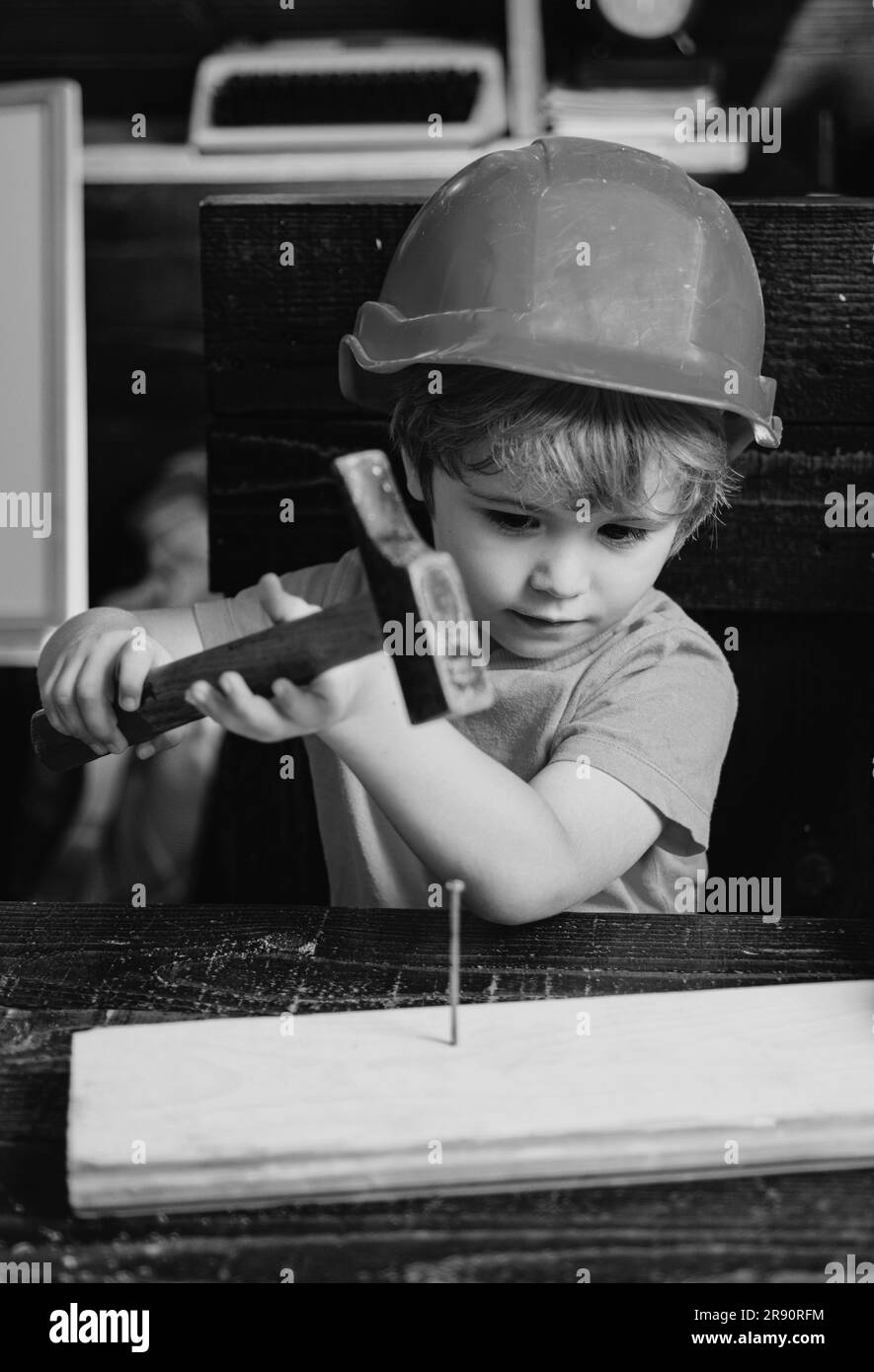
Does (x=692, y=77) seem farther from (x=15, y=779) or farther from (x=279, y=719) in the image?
(x=279, y=719)

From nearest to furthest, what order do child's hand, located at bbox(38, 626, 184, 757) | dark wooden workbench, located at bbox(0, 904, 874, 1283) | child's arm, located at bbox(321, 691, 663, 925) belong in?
dark wooden workbench, located at bbox(0, 904, 874, 1283) < child's arm, located at bbox(321, 691, 663, 925) < child's hand, located at bbox(38, 626, 184, 757)

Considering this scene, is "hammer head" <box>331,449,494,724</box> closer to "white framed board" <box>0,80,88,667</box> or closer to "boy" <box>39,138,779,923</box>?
"boy" <box>39,138,779,923</box>

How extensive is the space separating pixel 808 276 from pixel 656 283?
1.60 ft

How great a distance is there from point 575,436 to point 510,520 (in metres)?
0.13

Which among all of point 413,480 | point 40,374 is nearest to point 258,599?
point 413,480

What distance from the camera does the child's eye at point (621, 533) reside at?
1.36 m

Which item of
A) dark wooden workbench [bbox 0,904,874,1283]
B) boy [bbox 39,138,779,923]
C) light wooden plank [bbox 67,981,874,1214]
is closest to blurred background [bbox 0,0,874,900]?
boy [bbox 39,138,779,923]

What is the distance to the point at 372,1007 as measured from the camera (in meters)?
1.02

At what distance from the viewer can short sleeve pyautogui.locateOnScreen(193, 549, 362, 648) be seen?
5.59 ft

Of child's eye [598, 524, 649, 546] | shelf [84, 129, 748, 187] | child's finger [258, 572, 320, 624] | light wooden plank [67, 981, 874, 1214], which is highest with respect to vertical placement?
shelf [84, 129, 748, 187]

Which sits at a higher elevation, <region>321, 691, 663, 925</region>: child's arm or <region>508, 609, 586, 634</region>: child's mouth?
<region>508, 609, 586, 634</region>: child's mouth

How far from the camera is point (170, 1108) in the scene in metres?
0.83

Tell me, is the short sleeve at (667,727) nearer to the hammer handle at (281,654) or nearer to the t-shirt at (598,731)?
the t-shirt at (598,731)

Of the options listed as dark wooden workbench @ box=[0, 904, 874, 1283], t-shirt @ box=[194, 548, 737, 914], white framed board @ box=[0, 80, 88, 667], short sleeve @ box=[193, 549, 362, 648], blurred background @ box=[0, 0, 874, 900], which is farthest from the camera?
blurred background @ box=[0, 0, 874, 900]
